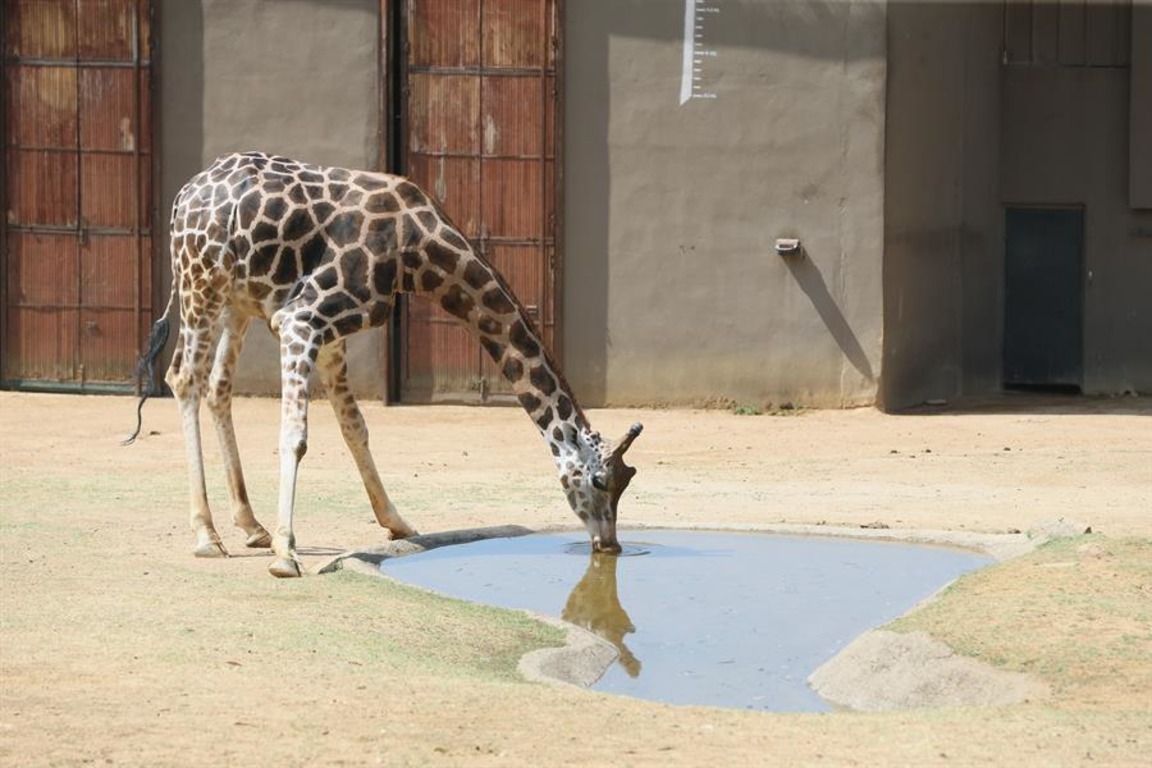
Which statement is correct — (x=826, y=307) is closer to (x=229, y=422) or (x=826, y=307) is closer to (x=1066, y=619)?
(x=229, y=422)

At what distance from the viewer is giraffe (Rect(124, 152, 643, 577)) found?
10078 mm

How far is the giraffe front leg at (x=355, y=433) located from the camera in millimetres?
10688

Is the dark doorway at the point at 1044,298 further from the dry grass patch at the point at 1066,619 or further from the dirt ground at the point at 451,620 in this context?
the dry grass patch at the point at 1066,619

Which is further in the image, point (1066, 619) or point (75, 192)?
point (75, 192)

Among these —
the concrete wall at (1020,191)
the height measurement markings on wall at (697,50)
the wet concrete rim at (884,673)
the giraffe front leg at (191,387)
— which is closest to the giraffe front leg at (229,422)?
the giraffe front leg at (191,387)

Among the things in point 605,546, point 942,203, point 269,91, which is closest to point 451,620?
point 605,546

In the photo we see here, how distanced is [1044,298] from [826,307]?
342cm

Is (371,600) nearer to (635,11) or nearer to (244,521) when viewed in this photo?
(244,521)

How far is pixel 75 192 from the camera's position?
17.7 metres

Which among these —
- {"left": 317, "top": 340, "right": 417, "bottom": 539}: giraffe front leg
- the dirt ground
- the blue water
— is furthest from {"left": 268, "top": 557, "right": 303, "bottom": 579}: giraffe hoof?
{"left": 317, "top": 340, "right": 417, "bottom": 539}: giraffe front leg

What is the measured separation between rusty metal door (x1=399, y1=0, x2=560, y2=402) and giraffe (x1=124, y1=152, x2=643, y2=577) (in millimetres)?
6660

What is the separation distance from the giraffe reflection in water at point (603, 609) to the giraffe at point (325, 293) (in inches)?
14.9

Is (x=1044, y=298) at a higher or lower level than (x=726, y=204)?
lower

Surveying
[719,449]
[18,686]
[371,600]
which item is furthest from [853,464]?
[18,686]
